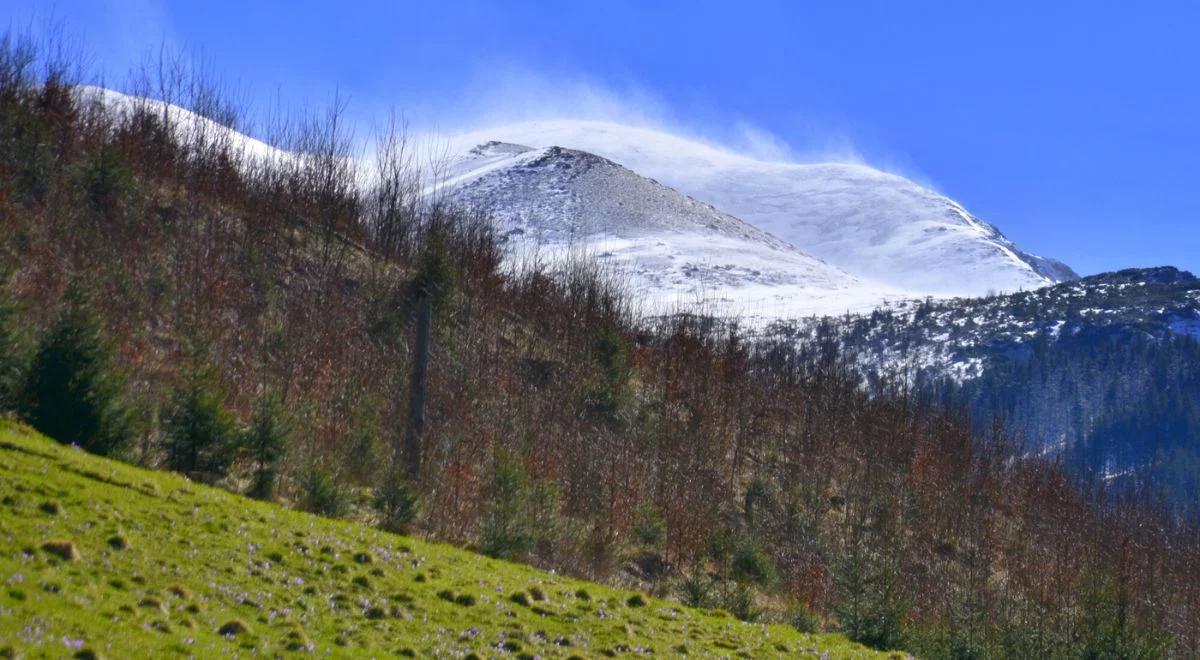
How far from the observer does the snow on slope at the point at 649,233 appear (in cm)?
10762

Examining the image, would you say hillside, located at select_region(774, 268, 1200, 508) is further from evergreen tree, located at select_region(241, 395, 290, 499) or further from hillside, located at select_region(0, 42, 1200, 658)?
evergreen tree, located at select_region(241, 395, 290, 499)

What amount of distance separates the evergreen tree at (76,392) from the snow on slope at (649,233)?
78.4 m

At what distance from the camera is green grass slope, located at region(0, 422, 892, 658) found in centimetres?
884

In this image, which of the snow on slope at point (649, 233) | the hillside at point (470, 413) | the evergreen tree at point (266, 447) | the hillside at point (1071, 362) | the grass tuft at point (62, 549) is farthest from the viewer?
the snow on slope at point (649, 233)

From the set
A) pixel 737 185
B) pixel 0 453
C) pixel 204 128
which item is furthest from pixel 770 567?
pixel 737 185

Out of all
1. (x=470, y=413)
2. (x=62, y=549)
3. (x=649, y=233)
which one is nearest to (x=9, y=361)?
(x=62, y=549)

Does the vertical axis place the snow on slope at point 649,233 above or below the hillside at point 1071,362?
above

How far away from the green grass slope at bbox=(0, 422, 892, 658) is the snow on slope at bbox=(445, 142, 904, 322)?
79955 mm

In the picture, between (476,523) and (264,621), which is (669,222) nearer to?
(476,523)

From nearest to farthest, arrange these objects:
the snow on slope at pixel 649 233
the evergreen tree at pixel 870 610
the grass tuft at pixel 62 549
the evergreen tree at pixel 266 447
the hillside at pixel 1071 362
→ 1. the grass tuft at pixel 62 549
2. the evergreen tree at pixel 266 447
3. the evergreen tree at pixel 870 610
4. the hillside at pixel 1071 362
5. the snow on slope at pixel 649 233

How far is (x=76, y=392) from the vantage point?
16812 mm

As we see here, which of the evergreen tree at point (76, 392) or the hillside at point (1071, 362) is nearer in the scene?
the evergreen tree at point (76, 392)

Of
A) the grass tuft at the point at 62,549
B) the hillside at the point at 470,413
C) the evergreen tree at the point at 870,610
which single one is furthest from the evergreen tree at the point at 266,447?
the evergreen tree at the point at 870,610

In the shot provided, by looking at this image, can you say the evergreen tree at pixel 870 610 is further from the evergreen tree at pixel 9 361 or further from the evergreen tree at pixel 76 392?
the evergreen tree at pixel 9 361
